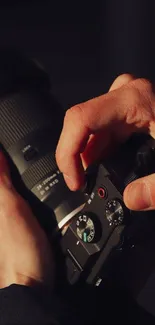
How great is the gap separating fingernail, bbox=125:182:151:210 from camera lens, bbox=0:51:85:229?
12 cm

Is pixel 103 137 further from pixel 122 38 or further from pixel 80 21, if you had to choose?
pixel 80 21

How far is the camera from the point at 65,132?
0.56 m

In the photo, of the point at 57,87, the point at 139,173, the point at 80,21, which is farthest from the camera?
the point at 80,21

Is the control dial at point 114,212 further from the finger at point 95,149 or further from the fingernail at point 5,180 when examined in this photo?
the fingernail at point 5,180

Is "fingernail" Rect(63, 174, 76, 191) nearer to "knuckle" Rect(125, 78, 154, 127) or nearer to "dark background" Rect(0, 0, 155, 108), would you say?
"knuckle" Rect(125, 78, 154, 127)

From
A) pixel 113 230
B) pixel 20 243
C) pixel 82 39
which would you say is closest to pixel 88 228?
pixel 113 230

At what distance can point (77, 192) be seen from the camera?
0.64 m

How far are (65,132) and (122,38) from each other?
63cm

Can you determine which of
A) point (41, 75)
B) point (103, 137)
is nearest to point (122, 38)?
point (41, 75)

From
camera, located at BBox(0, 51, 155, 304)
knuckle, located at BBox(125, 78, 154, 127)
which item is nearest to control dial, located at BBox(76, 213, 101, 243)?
camera, located at BBox(0, 51, 155, 304)

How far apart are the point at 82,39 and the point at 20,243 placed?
0.67 meters

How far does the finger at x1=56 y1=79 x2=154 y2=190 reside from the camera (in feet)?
1.82

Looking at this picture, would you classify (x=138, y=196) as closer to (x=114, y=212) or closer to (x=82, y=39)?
(x=114, y=212)

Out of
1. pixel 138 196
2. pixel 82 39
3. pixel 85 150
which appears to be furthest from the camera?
→ pixel 82 39
